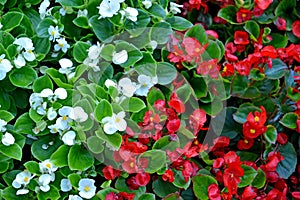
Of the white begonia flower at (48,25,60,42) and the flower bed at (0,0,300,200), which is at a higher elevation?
the white begonia flower at (48,25,60,42)

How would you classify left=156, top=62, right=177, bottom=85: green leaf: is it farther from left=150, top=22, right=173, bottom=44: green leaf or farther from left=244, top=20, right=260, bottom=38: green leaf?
left=244, top=20, right=260, bottom=38: green leaf

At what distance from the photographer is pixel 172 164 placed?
4.97 feet

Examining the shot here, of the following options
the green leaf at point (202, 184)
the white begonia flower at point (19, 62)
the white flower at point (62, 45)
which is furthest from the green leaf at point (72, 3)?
the green leaf at point (202, 184)

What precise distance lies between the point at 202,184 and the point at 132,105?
31cm

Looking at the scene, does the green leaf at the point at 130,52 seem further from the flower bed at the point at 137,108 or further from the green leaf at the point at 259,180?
the green leaf at the point at 259,180

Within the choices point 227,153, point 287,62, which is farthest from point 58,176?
point 287,62

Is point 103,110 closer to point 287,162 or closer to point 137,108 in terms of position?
point 137,108

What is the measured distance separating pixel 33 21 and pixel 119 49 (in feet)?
1.19

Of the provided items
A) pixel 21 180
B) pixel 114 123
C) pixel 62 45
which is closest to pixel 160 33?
pixel 62 45

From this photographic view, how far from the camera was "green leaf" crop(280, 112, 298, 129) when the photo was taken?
5.42 feet

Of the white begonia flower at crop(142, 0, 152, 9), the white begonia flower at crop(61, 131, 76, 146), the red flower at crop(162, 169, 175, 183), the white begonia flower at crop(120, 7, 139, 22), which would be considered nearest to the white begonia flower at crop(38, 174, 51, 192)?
the white begonia flower at crop(61, 131, 76, 146)

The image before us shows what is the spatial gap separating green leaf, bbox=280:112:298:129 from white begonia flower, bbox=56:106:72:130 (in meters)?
0.68

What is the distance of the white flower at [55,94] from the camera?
1.42 metres

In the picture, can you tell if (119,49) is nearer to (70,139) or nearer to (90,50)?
(90,50)
